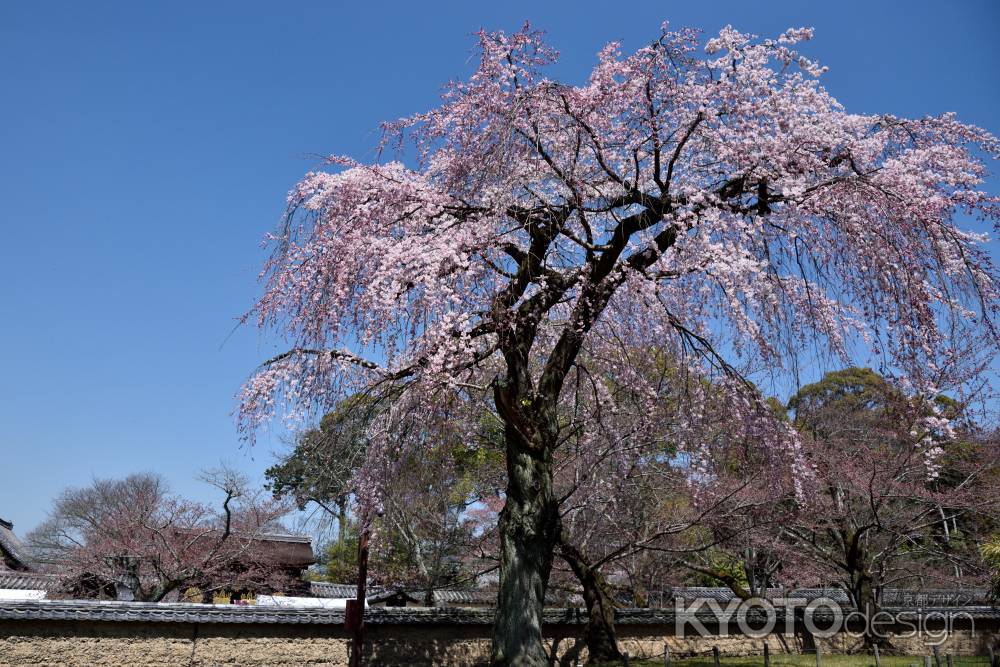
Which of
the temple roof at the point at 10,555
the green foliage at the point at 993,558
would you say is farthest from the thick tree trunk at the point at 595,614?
the temple roof at the point at 10,555

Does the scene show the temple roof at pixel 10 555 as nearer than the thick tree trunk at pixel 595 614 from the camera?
No

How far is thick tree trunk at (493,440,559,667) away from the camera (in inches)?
296

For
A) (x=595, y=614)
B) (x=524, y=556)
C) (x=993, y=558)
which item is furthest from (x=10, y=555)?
(x=993, y=558)

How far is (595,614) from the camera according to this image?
38.5ft

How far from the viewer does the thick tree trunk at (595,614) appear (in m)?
11.5

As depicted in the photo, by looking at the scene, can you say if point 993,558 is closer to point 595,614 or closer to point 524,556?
point 595,614

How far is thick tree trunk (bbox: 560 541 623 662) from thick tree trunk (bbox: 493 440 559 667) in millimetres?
3653

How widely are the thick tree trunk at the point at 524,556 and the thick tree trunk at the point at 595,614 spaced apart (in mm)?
3653


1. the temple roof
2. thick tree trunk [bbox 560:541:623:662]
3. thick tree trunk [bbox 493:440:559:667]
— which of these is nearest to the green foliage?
thick tree trunk [bbox 560:541:623:662]

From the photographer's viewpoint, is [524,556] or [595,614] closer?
[524,556]

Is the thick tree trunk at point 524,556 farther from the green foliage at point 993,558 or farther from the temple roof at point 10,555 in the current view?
the temple roof at point 10,555

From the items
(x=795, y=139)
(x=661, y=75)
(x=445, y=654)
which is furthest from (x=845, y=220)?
(x=445, y=654)

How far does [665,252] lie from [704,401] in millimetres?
3122

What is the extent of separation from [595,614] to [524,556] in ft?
15.3
